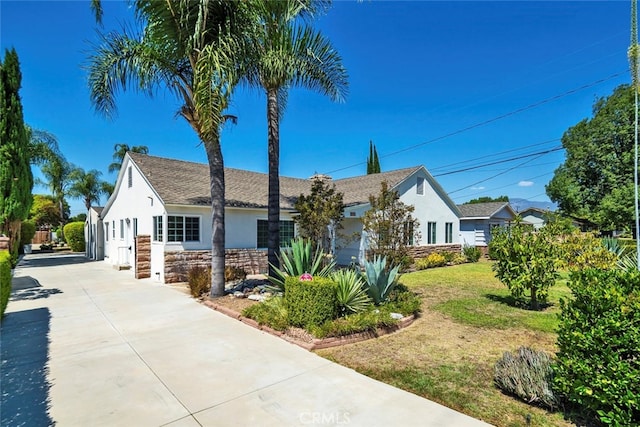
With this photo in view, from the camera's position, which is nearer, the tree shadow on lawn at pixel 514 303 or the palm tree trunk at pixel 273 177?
the tree shadow on lawn at pixel 514 303

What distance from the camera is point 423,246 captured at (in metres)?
19.6

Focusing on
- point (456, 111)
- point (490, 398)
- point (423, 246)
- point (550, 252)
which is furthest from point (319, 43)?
point (456, 111)

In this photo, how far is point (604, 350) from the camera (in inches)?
129

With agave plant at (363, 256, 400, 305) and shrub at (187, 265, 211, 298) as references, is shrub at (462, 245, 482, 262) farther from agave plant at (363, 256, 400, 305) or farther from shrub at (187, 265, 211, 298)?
shrub at (187, 265, 211, 298)

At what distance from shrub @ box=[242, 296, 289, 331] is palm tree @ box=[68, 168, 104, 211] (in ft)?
118

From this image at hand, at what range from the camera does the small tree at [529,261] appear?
26.5ft

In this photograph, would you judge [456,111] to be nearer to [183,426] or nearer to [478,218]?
[478,218]

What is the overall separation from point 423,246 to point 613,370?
16777 millimetres

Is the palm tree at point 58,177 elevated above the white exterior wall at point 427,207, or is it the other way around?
the palm tree at point 58,177

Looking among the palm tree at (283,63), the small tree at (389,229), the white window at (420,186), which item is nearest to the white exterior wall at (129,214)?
the palm tree at (283,63)

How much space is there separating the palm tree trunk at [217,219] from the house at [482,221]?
20.3 metres

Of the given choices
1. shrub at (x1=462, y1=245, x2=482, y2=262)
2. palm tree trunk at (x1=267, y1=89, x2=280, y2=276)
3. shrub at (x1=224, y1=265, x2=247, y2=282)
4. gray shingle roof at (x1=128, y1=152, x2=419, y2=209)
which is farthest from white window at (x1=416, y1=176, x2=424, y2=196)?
shrub at (x1=224, y1=265, x2=247, y2=282)

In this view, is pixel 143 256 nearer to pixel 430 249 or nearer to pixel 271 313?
pixel 271 313

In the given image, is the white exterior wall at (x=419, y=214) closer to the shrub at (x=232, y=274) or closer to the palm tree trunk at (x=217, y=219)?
the shrub at (x=232, y=274)
